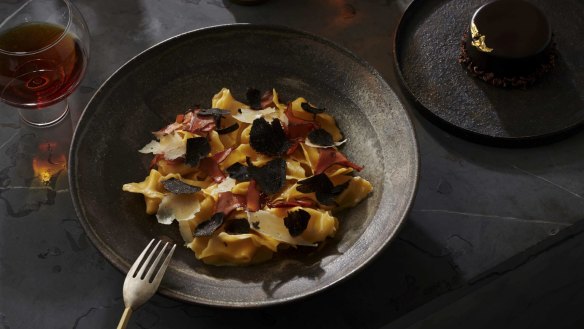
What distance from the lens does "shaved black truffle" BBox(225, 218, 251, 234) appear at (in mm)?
1054

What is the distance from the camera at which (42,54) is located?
45.1 inches

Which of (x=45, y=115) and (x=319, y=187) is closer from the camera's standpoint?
(x=319, y=187)

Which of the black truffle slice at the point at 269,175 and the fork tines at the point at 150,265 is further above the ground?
the black truffle slice at the point at 269,175

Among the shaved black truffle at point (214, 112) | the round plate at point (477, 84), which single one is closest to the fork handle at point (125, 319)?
the shaved black truffle at point (214, 112)

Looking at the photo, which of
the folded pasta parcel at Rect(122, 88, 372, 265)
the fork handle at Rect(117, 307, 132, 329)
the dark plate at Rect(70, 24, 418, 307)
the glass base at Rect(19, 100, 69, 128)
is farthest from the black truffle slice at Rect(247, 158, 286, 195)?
the glass base at Rect(19, 100, 69, 128)

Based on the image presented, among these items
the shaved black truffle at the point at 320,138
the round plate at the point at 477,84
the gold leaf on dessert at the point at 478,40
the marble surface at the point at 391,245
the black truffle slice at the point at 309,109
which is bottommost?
the marble surface at the point at 391,245

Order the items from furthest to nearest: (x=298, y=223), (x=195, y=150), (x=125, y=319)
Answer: (x=195, y=150), (x=298, y=223), (x=125, y=319)

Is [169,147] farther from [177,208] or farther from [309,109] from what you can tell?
[309,109]

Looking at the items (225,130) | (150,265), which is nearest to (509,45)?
(225,130)

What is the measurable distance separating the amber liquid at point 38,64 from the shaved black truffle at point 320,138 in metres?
0.40

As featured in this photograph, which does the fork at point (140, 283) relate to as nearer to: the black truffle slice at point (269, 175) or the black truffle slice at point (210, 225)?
the black truffle slice at point (210, 225)

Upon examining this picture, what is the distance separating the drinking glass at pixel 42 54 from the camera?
1.15 meters

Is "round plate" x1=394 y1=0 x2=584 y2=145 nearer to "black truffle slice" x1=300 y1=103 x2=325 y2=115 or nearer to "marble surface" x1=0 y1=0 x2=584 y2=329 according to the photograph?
"marble surface" x1=0 y1=0 x2=584 y2=329

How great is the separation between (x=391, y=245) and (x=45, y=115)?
65 cm
